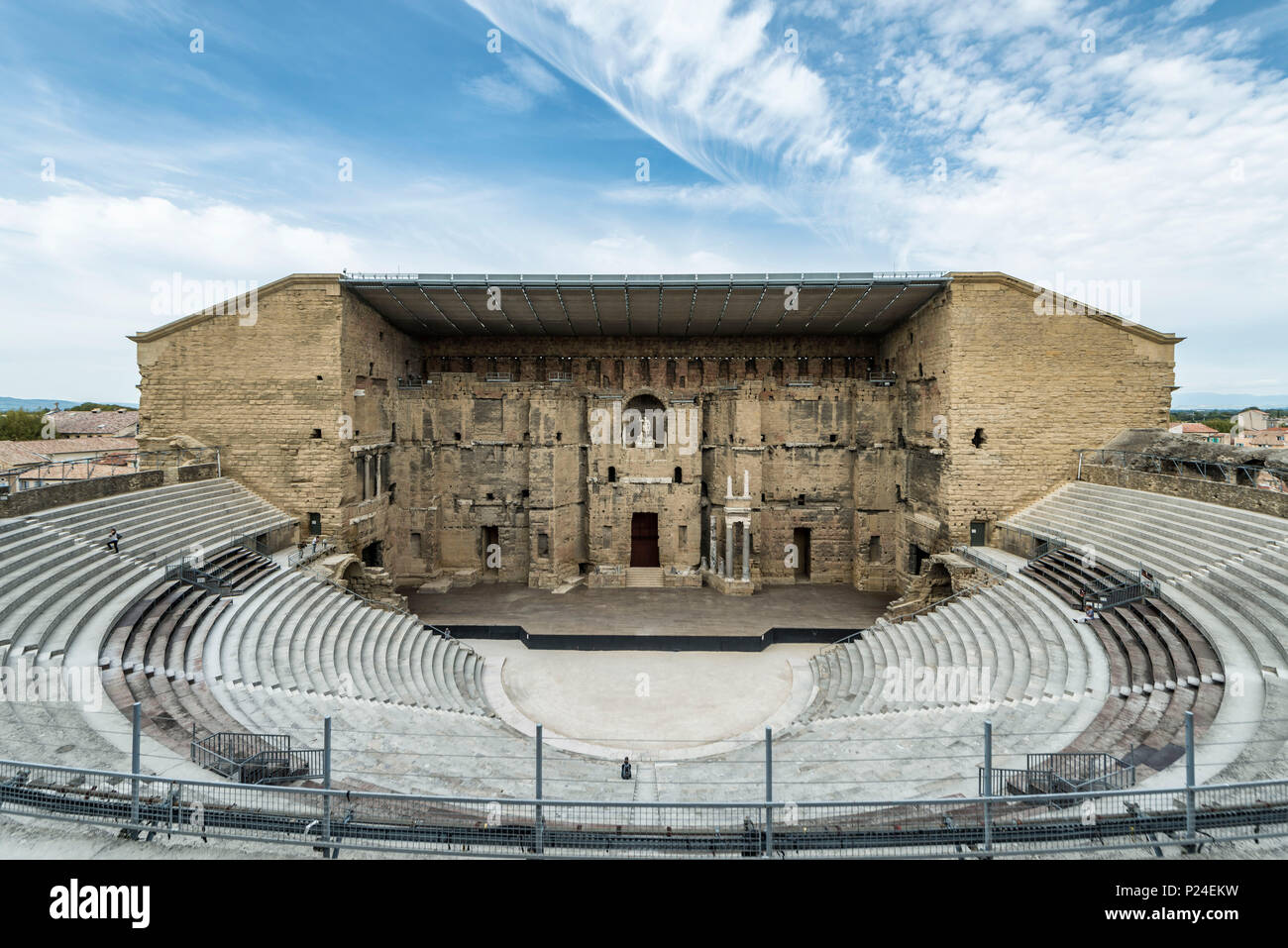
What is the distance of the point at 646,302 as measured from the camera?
24750 mm

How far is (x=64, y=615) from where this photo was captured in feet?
39.0

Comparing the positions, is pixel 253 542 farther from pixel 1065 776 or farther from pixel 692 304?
pixel 1065 776

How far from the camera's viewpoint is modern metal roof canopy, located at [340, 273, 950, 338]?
22.6 metres

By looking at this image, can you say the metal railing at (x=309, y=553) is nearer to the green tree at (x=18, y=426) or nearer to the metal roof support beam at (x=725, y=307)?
the metal roof support beam at (x=725, y=307)

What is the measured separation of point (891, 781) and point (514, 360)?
2555 centimetres

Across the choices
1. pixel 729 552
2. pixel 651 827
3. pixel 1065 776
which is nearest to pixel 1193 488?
pixel 1065 776

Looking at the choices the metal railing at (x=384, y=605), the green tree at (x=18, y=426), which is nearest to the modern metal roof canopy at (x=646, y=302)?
the metal railing at (x=384, y=605)

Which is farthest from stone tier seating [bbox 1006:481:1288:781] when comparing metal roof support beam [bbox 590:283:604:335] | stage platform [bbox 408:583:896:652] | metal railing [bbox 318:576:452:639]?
metal railing [bbox 318:576:452:639]

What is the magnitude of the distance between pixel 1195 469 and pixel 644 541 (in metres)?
19.8

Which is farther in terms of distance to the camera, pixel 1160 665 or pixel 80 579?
pixel 80 579

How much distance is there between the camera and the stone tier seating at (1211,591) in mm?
8758

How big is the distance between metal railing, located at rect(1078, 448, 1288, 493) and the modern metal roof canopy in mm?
8200

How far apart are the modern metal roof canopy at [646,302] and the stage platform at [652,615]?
11651 millimetres

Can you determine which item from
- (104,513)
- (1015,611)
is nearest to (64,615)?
(104,513)
